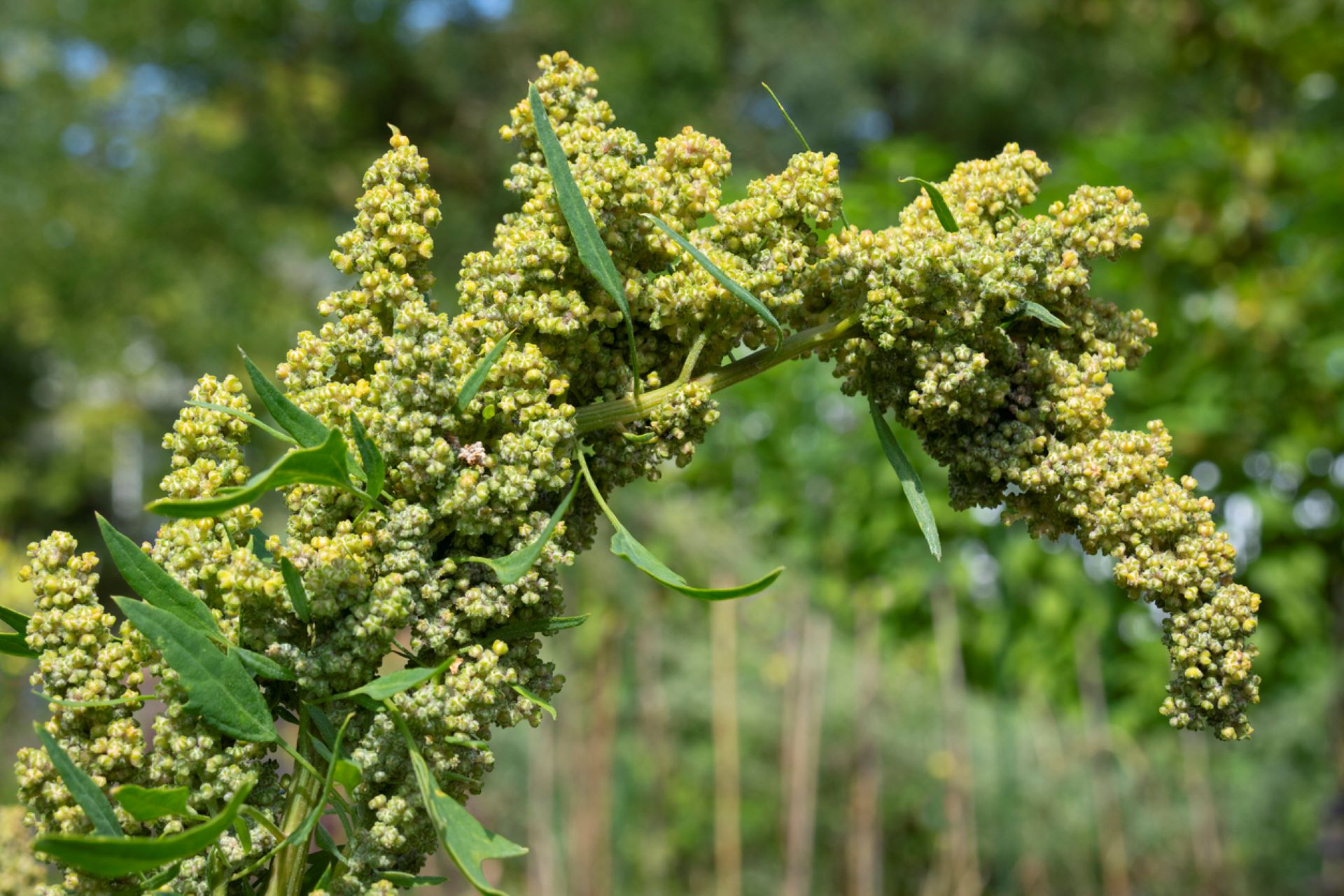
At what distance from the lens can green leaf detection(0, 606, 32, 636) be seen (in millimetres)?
586

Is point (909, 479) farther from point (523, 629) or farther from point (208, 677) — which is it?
point (208, 677)

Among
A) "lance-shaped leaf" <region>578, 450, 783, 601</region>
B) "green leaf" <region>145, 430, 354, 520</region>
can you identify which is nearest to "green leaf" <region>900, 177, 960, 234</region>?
"lance-shaped leaf" <region>578, 450, 783, 601</region>

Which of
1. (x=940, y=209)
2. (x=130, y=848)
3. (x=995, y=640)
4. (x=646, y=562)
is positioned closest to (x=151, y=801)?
(x=130, y=848)

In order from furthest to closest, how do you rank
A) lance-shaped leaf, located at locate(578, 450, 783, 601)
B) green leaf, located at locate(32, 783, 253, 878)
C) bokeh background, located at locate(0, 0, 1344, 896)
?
1. bokeh background, located at locate(0, 0, 1344, 896)
2. lance-shaped leaf, located at locate(578, 450, 783, 601)
3. green leaf, located at locate(32, 783, 253, 878)

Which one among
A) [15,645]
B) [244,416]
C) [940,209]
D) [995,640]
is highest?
[995,640]

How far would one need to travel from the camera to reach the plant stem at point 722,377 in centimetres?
62

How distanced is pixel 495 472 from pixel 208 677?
17 cm

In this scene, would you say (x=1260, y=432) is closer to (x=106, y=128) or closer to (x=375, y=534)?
(x=375, y=534)

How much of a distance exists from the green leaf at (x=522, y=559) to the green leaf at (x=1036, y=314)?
28 cm

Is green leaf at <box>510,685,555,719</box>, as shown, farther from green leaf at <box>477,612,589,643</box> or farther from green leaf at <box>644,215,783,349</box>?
green leaf at <box>644,215,783,349</box>

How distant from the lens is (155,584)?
53 centimetres

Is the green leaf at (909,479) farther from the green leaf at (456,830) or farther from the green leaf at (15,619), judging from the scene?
the green leaf at (15,619)

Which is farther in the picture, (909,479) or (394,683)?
(909,479)

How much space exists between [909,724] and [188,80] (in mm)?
8952
